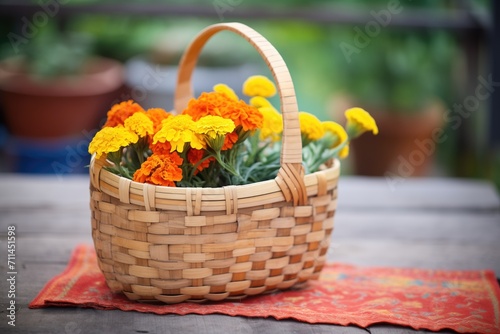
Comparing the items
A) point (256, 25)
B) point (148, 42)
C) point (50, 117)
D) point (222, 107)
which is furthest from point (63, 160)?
point (222, 107)

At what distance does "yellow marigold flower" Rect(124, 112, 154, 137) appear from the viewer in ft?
3.41

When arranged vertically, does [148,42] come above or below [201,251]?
above

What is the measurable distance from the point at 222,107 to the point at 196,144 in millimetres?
87

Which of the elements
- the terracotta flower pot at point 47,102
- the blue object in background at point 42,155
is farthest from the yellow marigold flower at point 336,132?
the terracotta flower pot at point 47,102

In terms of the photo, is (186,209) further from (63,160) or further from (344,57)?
(344,57)

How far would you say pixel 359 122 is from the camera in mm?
1194

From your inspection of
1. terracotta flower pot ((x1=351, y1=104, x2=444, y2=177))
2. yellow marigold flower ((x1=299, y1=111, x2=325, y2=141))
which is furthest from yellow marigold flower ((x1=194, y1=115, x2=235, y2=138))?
terracotta flower pot ((x1=351, y1=104, x2=444, y2=177))

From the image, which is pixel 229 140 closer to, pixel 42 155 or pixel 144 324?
pixel 144 324

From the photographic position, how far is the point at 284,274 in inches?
43.9

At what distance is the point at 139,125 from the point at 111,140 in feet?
0.17

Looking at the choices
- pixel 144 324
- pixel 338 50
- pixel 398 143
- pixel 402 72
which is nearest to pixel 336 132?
pixel 144 324

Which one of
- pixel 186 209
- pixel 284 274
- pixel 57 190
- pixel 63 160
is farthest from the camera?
pixel 63 160

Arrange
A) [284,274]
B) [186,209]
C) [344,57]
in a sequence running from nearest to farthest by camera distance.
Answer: [186,209]
[284,274]
[344,57]

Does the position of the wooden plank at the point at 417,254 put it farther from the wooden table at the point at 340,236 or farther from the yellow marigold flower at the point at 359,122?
the yellow marigold flower at the point at 359,122
